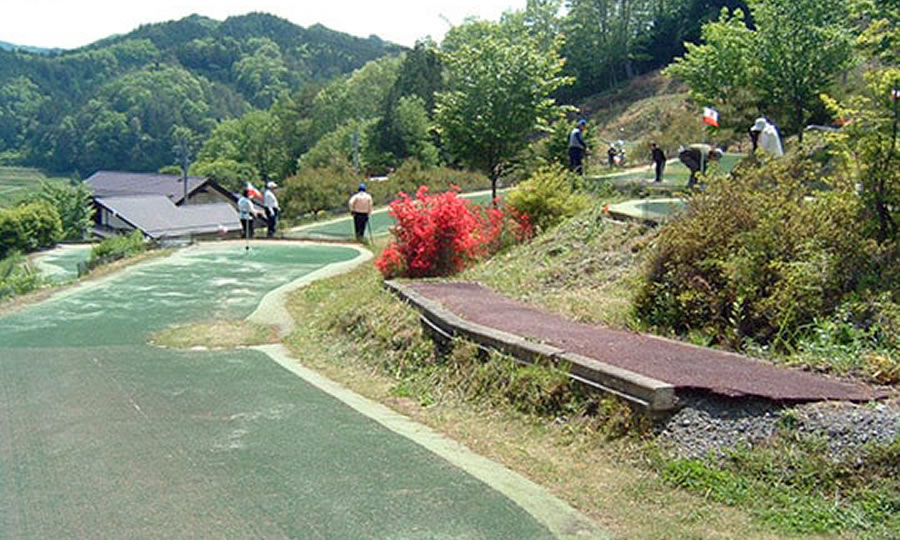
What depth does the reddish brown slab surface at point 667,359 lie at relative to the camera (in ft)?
18.2

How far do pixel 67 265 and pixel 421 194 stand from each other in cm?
2429

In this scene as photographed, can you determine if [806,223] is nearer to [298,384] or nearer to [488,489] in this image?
[488,489]

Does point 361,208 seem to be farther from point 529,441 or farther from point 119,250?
point 529,441

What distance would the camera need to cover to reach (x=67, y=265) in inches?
1271

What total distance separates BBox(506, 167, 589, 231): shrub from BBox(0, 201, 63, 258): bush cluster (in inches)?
1446

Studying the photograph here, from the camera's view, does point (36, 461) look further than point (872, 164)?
No

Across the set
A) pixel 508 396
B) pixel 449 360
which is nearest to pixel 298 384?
pixel 449 360

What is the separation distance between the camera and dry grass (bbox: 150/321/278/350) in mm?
10559

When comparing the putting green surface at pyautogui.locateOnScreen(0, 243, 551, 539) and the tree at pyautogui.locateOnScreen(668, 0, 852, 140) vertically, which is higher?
the tree at pyautogui.locateOnScreen(668, 0, 852, 140)

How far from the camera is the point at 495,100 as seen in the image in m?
23.1

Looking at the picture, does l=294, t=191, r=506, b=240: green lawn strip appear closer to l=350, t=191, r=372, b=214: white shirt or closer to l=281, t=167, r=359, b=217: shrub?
l=350, t=191, r=372, b=214: white shirt

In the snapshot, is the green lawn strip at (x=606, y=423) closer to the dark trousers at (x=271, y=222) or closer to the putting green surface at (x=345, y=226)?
the dark trousers at (x=271, y=222)

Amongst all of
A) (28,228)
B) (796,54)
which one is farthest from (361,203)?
(28,228)

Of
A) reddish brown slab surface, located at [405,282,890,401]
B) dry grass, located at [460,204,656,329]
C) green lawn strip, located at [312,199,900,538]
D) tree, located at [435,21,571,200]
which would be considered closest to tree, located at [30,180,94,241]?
tree, located at [435,21,571,200]
